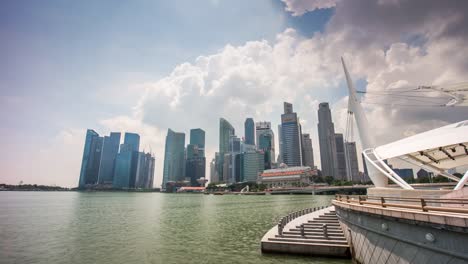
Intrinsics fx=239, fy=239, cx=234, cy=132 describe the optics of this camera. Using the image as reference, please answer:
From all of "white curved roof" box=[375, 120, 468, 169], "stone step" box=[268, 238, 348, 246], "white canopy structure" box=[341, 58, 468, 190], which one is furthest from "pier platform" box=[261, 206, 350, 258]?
"white curved roof" box=[375, 120, 468, 169]

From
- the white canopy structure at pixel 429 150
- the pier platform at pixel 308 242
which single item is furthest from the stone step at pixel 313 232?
the white canopy structure at pixel 429 150

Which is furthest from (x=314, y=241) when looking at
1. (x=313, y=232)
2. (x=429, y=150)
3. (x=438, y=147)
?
(x=429, y=150)

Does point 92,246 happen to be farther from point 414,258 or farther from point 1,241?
point 414,258

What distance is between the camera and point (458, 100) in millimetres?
28266

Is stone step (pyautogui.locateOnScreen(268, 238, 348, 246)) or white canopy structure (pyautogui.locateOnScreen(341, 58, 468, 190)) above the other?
white canopy structure (pyautogui.locateOnScreen(341, 58, 468, 190))

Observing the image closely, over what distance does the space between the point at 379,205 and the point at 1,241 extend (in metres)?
37.4

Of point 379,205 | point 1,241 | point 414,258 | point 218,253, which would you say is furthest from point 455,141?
point 1,241

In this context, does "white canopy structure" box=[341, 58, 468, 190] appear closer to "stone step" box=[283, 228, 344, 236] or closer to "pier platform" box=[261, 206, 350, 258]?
"stone step" box=[283, 228, 344, 236]

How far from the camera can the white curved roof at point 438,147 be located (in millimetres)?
18878

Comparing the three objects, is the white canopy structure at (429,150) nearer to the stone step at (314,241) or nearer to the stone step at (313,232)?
the stone step at (313,232)

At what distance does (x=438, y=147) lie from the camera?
65.0 ft

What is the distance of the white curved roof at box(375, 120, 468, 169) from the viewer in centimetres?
1888

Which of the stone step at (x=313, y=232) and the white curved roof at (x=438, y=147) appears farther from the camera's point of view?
the stone step at (x=313, y=232)

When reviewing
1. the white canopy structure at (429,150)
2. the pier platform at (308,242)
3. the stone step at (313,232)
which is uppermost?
the white canopy structure at (429,150)
